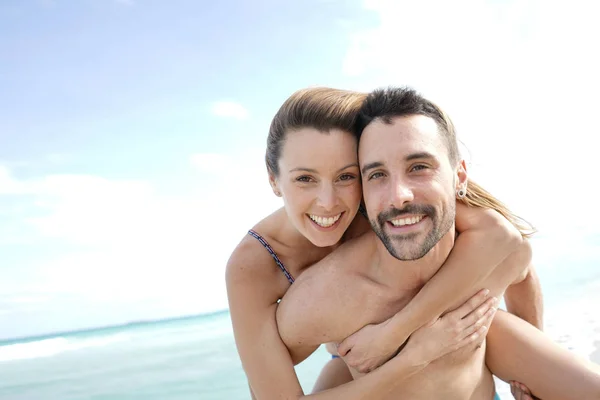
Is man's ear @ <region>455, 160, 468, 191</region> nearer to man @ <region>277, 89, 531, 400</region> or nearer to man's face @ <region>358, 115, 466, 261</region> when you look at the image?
man @ <region>277, 89, 531, 400</region>

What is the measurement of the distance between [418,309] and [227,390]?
5.80 meters

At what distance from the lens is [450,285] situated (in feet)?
8.43

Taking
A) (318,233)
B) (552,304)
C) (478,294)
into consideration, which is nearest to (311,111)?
(318,233)

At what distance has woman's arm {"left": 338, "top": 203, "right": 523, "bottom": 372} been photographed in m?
2.55

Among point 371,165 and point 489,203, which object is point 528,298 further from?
point 371,165

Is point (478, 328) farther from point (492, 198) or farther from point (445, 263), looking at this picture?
point (492, 198)

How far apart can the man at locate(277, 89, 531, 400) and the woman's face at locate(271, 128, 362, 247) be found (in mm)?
104

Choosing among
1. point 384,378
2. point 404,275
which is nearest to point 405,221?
point 404,275

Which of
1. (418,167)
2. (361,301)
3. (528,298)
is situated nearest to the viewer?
(418,167)

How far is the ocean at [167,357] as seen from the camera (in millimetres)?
7922

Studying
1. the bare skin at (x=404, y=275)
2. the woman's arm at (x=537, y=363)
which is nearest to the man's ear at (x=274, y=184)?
the bare skin at (x=404, y=275)

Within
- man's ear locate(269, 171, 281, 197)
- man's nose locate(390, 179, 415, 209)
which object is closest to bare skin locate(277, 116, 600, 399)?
man's nose locate(390, 179, 415, 209)

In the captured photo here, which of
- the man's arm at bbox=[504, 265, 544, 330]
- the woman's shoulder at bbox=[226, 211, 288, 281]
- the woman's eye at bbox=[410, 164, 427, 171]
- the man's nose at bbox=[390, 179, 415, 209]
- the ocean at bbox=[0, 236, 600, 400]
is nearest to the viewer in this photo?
the man's nose at bbox=[390, 179, 415, 209]

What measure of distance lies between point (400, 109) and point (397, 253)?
638mm
